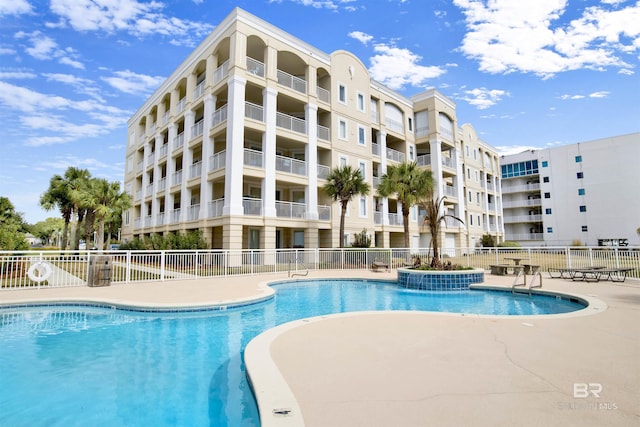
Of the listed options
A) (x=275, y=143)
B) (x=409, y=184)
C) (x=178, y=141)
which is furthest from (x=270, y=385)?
(x=178, y=141)

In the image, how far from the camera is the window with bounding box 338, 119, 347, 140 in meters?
26.1

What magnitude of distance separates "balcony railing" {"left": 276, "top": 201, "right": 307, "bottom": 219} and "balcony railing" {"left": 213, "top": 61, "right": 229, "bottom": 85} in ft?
30.9

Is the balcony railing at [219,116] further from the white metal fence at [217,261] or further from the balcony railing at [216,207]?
the white metal fence at [217,261]

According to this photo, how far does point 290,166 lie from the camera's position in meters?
22.8

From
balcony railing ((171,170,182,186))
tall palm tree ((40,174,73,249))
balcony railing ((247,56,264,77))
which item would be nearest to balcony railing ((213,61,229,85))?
balcony railing ((247,56,264,77))

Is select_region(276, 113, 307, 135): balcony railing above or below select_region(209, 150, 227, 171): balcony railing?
above

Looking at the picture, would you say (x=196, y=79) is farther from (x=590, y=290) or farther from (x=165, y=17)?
(x=590, y=290)

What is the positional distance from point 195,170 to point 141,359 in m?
20.3

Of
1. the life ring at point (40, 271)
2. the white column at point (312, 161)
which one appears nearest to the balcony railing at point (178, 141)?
the white column at point (312, 161)

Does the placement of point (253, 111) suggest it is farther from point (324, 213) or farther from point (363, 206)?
point (363, 206)

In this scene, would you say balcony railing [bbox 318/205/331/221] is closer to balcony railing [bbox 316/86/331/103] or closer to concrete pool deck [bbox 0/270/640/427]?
balcony railing [bbox 316/86/331/103]

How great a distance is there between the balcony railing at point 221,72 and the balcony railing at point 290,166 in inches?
260

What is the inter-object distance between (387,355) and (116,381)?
153 inches

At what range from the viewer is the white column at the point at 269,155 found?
68.2 feet
